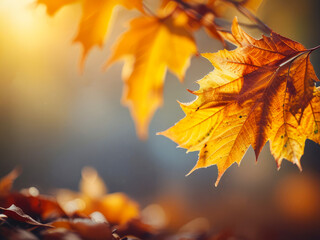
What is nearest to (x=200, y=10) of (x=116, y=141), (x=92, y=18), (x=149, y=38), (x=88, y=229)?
(x=149, y=38)

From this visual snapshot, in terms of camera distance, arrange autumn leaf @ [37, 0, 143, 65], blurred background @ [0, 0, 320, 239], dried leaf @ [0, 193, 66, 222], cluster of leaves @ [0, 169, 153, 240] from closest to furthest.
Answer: cluster of leaves @ [0, 169, 153, 240] → dried leaf @ [0, 193, 66, 222] → autumn leaf @ [37, 0, 143, 65] → blurred background @ [0, 0, 320, 239]

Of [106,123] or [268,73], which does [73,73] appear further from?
[268,73]

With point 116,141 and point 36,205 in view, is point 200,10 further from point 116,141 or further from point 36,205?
point 116,141

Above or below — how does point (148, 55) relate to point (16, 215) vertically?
above

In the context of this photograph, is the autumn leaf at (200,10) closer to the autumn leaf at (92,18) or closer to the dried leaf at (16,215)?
the autumn leaf at (92,18)

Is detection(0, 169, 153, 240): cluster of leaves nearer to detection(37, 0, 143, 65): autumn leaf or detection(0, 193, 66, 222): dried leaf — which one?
detection(0, 193, 66, 222): dried leaf

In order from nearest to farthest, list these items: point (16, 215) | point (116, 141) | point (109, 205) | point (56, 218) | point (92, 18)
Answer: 1. point (16, 215)
2. point (56, 218)
3. point (92, 18)
4. point (109, 205)
5. point (116, 141)

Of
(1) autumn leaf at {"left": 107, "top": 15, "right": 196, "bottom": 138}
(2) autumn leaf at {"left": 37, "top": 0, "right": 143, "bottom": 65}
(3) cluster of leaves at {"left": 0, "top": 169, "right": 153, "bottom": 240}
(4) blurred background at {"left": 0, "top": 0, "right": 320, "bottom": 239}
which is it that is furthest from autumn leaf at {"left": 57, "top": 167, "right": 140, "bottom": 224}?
(4) blurred background at {"left": 0, "top": 0, "right": 320, "bottom": 239}
